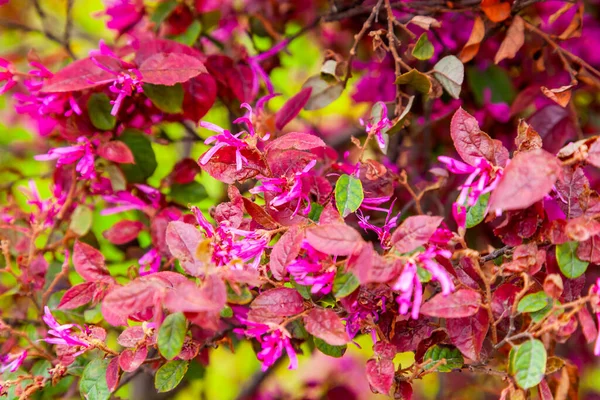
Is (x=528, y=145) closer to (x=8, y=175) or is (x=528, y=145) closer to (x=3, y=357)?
(x=3, y=357)

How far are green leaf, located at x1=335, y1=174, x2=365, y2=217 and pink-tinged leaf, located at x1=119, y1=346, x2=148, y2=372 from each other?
22 cm

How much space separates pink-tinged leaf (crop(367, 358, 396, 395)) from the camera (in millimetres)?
536

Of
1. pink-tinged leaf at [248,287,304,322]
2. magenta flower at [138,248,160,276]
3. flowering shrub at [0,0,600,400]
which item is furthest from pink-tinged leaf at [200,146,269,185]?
magenta flower at [138,248,160,276]

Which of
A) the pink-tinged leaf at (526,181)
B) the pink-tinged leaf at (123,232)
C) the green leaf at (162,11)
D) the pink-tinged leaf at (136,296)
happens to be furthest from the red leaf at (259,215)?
the green leaf at (162,11)

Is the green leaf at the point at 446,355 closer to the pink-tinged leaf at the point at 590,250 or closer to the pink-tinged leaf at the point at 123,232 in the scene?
→ the pink-tinged leaf at the point at 590,250

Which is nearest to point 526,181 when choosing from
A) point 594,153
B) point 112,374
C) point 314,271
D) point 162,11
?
point 594,153

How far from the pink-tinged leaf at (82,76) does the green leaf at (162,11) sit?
7.8 inches

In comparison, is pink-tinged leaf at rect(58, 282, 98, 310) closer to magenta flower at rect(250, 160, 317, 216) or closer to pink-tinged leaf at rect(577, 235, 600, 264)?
magenta flower at rect(250, 160, 317, 216)

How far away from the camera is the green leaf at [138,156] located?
0.81 m

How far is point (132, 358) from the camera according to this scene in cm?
55

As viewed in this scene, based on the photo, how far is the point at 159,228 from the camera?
2.55 feet

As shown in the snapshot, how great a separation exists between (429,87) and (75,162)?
1.50ft

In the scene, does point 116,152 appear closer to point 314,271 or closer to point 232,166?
point 232,166

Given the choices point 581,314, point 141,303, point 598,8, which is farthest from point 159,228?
point 598,8
